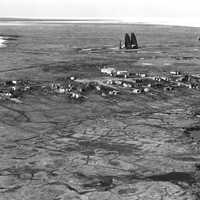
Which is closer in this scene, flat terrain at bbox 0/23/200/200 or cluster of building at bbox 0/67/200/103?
flat terrain at bbox 0/23/200/200

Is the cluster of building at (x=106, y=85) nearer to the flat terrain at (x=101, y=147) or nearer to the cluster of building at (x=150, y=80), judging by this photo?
the cluster of building at (x=150, y=80)

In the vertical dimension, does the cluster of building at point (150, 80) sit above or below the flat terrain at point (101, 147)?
above

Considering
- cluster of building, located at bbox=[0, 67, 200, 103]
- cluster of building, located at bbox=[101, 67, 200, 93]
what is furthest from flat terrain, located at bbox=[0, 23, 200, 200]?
cluster of building, located at bbox=[101, 67, 200, 93]

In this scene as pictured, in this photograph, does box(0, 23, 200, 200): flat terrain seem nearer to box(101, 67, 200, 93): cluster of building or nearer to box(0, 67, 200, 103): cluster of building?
box(0, 67, 200, 103): cluster of building

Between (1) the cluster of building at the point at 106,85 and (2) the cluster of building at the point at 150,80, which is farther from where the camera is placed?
(2) the cluster of building at the point at 150,80

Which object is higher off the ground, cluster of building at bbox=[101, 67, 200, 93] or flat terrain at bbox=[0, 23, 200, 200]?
cluster of building at bbox=[101, 67, 200, 93]

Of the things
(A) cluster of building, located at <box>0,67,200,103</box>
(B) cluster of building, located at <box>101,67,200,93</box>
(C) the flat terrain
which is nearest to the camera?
(C) the flat terrain

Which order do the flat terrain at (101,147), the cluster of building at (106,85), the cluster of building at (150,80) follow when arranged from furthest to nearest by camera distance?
the cluster of building at (150,80)
the cluster of building at (106,85)
the flat terrain at (101,147)

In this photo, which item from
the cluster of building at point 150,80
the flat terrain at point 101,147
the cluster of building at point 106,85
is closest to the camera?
the flat terrain at point 101,147

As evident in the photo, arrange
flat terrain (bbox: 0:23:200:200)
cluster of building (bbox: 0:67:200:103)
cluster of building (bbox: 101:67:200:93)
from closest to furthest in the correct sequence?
flat terrain (bbox: 0:23:200:200) → cluster of building (bbox: 0:67:200:103) → cluster of building (bbox: 101:67:200:93)

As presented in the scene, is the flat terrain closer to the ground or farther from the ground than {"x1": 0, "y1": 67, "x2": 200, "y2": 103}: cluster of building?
closer to the ground

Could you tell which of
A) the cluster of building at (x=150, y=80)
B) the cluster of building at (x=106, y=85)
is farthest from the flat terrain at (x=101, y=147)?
the cluster of building at (x=150, y=80)

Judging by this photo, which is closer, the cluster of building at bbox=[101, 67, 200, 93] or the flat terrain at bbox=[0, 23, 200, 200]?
the flat terrain at bbox=[0, 23, 200, 200]
